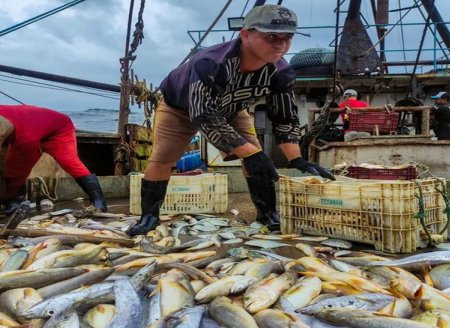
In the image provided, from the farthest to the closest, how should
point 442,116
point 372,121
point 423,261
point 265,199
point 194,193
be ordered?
point 442,116 → point 372,121 → point 194,193 → point 265,199 → point 423,261

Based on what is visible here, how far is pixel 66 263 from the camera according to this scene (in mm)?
2900

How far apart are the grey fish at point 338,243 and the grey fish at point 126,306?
5.70ft

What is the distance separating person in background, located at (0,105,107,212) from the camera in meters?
5.38

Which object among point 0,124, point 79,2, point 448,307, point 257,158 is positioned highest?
point 79,2

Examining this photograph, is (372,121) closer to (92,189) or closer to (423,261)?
(92,189)

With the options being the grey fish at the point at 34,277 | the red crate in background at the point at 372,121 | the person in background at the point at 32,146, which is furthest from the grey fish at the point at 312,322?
the red crate in background at the point at 372,121

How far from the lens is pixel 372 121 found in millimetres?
8508

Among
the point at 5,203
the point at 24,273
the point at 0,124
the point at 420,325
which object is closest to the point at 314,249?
the point at 420,325

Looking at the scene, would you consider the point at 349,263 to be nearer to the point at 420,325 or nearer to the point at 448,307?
the point at 448,307

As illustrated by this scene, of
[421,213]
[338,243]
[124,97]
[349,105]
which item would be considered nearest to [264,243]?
[338,243]

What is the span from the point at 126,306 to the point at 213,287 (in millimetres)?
465

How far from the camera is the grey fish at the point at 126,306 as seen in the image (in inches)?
81.7

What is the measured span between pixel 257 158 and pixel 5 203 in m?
4.09

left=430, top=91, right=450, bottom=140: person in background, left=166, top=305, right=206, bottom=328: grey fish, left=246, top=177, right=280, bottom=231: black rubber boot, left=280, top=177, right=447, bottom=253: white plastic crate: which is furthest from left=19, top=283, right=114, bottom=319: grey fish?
left=430, top=91, right=450, bottom=140: person in background
